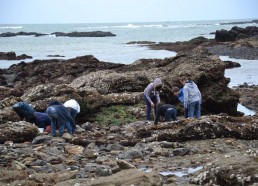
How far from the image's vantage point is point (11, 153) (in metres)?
9.70

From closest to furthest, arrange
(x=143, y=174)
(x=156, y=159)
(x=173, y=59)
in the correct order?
(x=143, y=174)
(x=156, y=159)
(x=173, y=59)

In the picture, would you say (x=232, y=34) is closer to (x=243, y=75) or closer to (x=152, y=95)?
(x=243, y=75)

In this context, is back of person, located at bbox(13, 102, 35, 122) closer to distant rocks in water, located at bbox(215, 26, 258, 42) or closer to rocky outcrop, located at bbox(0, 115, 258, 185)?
rocky outcrop, located at bbox(0, 115, 258, 185)

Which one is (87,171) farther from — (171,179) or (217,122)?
(217,122)

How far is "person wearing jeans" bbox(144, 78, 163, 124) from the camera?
14516 mm

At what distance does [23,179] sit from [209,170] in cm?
338

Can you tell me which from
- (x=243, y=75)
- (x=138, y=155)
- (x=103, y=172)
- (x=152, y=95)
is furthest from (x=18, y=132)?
(x=243, y=75)

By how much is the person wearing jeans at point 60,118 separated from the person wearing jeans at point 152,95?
3.07 m

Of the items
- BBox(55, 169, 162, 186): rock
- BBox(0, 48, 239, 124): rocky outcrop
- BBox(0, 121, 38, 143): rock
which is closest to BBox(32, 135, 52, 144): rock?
BBox(0, 121, 38, 143): rock

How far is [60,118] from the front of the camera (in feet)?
41.3

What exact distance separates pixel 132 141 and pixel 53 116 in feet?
8.59

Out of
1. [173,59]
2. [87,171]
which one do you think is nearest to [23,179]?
[87,171]

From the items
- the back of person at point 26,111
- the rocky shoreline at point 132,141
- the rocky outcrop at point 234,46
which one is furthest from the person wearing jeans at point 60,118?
the rocky outcrop at point 234,46

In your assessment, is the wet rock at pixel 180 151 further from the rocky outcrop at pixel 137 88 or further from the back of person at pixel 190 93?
the rocky outcrop at pixel 137 88
